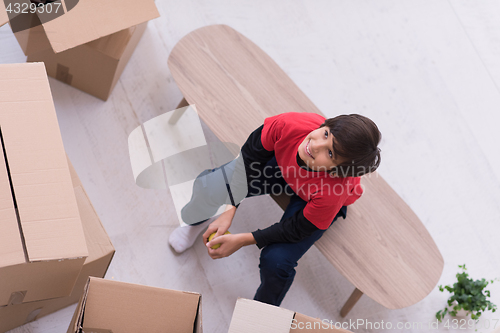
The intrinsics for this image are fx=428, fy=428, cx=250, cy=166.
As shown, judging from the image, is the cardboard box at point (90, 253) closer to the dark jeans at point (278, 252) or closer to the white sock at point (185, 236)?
the white sock at point (185, 236)

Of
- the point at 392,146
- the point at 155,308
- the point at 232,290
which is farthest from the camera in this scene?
the point at 392,146

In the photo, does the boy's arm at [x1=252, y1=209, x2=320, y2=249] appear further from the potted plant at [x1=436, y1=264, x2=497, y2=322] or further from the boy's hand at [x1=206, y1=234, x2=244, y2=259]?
the potted plant at [x1=436, y1=264, x2=497, y2=322]

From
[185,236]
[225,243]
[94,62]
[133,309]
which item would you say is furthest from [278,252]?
[94,62]

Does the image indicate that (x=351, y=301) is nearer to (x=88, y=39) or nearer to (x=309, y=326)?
(x=309, y=326)

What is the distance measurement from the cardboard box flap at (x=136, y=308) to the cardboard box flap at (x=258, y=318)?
5.2 inches

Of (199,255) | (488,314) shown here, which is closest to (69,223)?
(199,255)

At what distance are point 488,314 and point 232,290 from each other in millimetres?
1099

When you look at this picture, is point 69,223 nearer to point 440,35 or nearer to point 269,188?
point 269,188

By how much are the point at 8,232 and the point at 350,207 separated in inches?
42.1

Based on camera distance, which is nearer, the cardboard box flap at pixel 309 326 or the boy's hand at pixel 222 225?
the cardboard box flap at pixel 309 326

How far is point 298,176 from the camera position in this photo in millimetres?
1347

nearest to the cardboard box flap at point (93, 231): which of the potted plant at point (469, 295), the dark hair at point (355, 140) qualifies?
the dark hair at point (355, 140)

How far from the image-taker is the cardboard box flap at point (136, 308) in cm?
114

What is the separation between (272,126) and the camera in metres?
1.33
